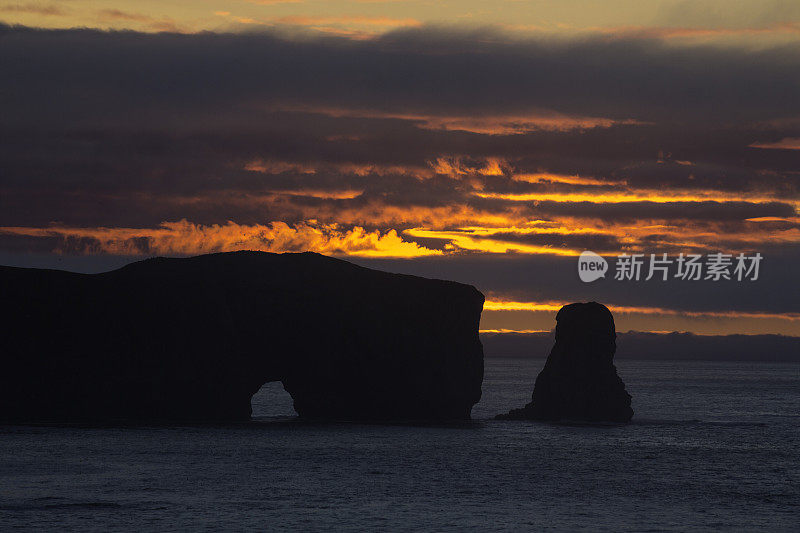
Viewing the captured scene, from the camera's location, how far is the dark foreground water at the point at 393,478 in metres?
60.7

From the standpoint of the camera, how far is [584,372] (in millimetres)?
135750

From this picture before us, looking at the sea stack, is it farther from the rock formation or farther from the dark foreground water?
the rock formation

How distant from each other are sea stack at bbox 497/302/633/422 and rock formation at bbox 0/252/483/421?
1137 cm

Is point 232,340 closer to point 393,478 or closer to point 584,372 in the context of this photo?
point 584,372

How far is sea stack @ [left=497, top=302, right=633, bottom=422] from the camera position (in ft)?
446

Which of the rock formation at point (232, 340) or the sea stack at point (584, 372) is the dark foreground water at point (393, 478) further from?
the sea stack at point (584, 372)

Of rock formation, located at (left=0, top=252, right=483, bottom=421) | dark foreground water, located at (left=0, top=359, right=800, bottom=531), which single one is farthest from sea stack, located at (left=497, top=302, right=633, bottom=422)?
rock formation, located at (left=0, top=252, right=483, bottom=421)

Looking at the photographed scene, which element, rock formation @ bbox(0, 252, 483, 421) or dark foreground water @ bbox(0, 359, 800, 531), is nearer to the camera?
dark foreground water @ bbox(0, 359, 800, 531)

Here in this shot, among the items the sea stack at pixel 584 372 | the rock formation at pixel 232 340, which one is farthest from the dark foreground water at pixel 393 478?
the sea stack at pixel 584 372

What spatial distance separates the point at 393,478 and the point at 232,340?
52.7m

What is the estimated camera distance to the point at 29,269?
126625mm

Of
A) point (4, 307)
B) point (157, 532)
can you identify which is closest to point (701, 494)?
point (157, 532)

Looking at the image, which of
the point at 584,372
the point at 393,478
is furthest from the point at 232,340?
the point at 393,478

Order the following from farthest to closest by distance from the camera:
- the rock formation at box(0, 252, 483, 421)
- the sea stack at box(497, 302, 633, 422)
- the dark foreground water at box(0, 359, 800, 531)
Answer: the sea stack at box(497, 302, 633, 422), the rock formation at box(0, 252, 483, 421), the dark foreground water at box(0, 359, 800, 531)
